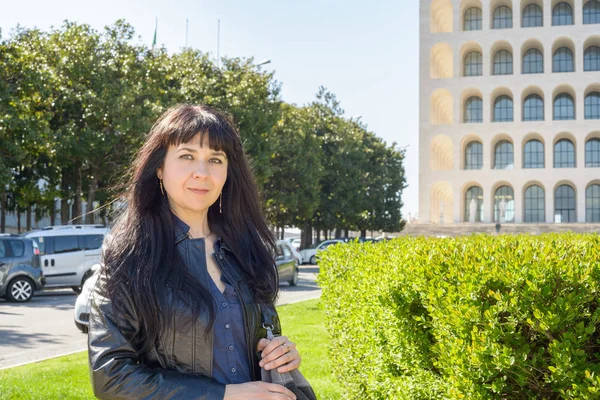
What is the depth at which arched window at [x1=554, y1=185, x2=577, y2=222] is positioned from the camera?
2499 inches

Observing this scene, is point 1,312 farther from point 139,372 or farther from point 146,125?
point 139,372

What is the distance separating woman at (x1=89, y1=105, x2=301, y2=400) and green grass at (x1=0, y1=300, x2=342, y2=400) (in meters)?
4.63

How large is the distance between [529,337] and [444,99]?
66.0 metres

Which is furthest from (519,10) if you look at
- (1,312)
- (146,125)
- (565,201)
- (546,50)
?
(1,312)

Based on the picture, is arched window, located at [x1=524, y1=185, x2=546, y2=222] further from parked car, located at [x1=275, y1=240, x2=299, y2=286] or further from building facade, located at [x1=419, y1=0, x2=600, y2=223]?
parked car, located at [x1=275, y1=240, x2=299, y2=286]

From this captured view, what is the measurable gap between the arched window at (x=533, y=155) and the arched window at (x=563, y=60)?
6.73m

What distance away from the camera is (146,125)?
2733 centimetres

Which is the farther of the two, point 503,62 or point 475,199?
point 503,62

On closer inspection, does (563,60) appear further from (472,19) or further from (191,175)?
(191,175)

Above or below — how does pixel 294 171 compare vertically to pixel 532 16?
below

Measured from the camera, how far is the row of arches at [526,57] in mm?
64062

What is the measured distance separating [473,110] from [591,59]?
11.0 metres

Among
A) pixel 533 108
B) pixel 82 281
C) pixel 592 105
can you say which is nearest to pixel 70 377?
pixel 82 281

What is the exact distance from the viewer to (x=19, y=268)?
58.7 feet
